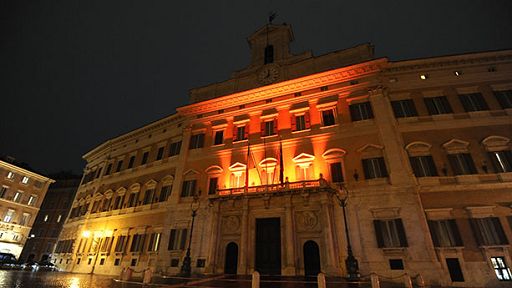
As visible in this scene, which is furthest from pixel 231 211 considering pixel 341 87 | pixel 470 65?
pixel 470 65

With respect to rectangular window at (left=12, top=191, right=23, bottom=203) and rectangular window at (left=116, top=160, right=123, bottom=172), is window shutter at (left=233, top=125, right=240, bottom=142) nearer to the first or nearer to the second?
rectangular window at (left=116, top=160, right=123, bottom=172)

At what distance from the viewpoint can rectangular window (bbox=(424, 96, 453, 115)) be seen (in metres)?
17.1

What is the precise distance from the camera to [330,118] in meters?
19.3

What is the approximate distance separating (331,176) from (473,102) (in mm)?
11244

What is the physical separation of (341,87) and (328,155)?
615 cm

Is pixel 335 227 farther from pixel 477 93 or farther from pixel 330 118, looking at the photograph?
pixel 477 93

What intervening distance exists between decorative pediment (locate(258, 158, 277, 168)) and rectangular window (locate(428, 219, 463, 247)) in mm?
10518

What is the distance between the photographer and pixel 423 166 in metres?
15.6

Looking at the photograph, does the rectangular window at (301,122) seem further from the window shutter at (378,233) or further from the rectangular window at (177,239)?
the rectangular window at (177,239)

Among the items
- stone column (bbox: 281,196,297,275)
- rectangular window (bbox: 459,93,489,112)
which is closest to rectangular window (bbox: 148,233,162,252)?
stone column (bbox: 281,196,297,275)

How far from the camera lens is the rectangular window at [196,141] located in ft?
75.7

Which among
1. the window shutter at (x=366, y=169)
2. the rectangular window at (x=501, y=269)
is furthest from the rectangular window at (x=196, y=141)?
the rectangular window at (x=501, y=269)

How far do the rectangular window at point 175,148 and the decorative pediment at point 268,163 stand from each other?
31.1 feet

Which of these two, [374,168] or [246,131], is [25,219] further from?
[374,168]
